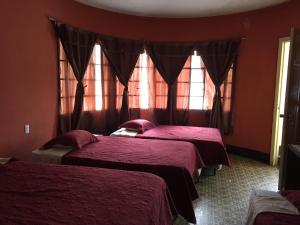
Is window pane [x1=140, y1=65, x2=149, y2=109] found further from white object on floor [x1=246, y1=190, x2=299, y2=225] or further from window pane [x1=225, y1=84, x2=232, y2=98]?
white object on floor [x1=246, y1=190, x2=299, y2=225]

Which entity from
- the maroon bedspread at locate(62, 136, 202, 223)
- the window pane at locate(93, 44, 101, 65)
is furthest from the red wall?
the maroon bedspread at locate(62, 136, 202, 223)

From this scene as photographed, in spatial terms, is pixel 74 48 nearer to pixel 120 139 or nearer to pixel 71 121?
pixel 71 121

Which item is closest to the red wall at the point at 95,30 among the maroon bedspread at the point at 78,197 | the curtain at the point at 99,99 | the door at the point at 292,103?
the curtain at the point at 99,99

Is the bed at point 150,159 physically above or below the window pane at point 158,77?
below

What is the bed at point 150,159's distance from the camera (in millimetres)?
2439

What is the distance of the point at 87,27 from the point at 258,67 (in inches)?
111

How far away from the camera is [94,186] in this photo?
1879 mm

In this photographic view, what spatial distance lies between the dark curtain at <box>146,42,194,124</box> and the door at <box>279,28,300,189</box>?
2238 mm

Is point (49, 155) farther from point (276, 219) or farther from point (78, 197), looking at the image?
point (276, 219)

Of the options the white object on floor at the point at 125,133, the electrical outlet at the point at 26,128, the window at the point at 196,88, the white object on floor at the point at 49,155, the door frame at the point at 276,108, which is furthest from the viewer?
Result: the window at the point at 196,88

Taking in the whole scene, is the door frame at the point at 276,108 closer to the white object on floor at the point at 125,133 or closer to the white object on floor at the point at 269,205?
the white object on floor at the point at 125,133

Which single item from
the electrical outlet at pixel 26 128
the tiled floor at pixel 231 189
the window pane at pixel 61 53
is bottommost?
the tiled floor at pixel 231 189

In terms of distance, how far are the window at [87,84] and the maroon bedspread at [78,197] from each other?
1.61 metres

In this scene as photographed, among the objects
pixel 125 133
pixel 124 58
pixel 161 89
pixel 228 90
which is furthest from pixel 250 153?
pixel 124 58
